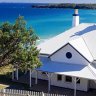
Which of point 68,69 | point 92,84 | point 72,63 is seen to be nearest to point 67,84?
point 68,69

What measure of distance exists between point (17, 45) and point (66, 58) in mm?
7866

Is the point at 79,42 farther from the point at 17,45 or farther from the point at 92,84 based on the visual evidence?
the point at 17,45

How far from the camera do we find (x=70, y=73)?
31.5 meters

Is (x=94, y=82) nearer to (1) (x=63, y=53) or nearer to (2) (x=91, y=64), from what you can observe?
(2) (x=91, y=64)

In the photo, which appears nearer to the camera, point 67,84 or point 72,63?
point 72,63

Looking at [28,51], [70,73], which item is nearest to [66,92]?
[70,73]

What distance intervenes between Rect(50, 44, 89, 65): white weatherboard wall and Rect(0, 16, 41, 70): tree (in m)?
5.99

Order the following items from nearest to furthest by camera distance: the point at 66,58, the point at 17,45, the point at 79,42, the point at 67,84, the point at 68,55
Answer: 1. the point at 17,45
2. the point at 68,55
3. the point at 66,58
4. the point at 67,84
5. the point at 79,42

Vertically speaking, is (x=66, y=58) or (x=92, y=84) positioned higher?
(x=66, y=58)

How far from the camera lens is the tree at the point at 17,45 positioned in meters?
26.8

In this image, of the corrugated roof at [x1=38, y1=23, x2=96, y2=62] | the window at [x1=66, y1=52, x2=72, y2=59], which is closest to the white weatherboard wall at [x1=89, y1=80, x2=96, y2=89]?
the corrugated roof at [x1=38, y1=23, x2=96, y2=62]

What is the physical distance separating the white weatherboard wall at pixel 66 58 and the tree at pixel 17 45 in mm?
5987

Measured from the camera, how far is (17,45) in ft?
89.0

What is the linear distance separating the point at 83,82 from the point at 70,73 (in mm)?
2414
